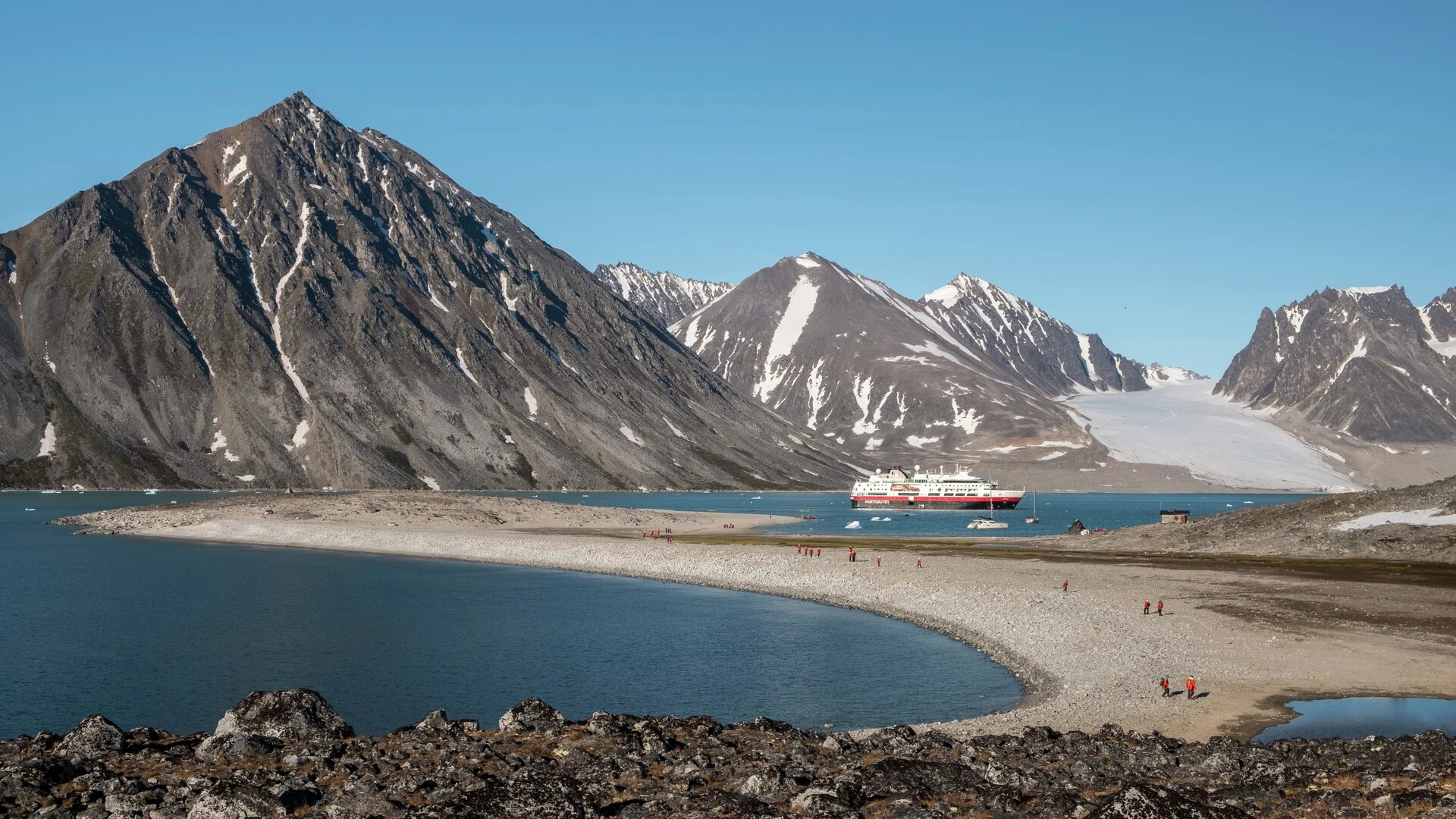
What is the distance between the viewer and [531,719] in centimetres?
2847

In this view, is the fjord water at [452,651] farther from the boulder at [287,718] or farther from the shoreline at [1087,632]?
the boulder at [287,718]

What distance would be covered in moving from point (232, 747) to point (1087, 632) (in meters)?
35.3

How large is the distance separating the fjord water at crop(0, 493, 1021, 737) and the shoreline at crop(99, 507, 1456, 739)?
254 centimetres

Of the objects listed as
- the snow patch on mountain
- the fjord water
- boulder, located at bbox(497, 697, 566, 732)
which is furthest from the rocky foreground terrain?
boulder, located at bbox(497, 697, 566, 732)

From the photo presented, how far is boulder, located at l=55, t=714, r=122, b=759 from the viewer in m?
24.9

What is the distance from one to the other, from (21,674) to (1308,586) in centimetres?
5958

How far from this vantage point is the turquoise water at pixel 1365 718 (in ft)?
104

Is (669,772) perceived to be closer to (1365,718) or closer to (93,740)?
(93,740)

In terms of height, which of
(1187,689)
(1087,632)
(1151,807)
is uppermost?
(1151,807)

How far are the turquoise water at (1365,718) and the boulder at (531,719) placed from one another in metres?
17.6

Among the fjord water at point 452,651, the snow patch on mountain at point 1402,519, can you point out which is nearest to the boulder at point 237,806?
the fjord water at point 452,651

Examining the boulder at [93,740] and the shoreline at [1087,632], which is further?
the shoreline at [1087,632]

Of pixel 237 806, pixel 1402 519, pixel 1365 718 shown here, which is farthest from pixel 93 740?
pixel 1402 519

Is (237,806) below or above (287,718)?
above
